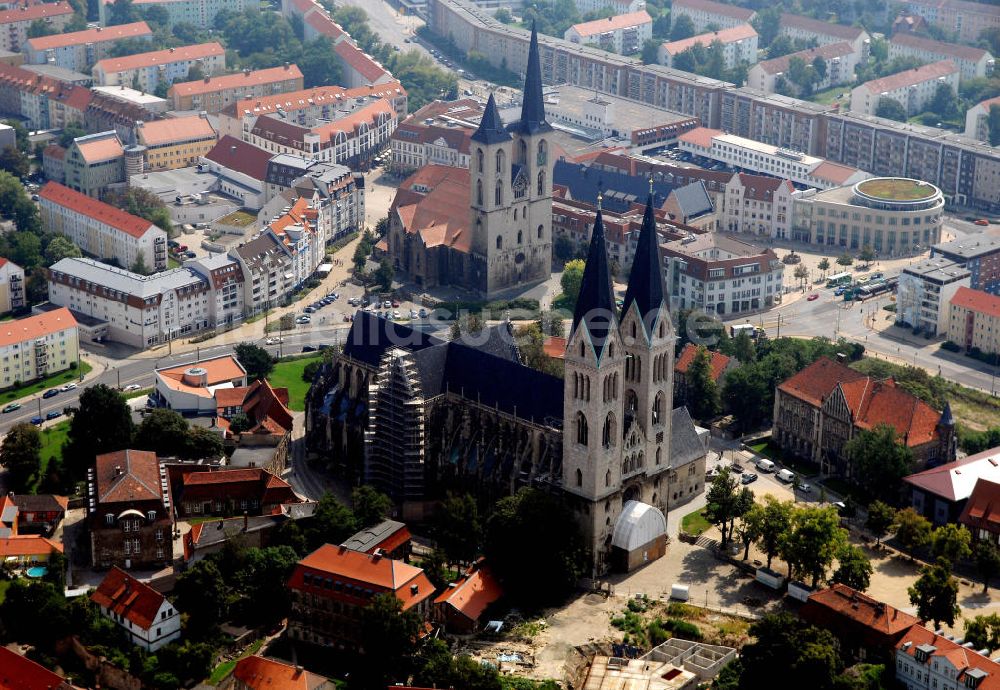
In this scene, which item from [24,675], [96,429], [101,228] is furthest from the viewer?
[101,228]

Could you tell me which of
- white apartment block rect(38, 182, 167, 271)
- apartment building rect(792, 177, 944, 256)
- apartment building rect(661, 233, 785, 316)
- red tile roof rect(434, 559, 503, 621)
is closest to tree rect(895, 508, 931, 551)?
red tile roof rect(434, 559, 503, 621)

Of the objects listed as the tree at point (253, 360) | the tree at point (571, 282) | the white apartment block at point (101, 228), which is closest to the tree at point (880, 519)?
the tree at point (571, 282)

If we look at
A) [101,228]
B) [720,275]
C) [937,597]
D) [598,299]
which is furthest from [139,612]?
[101,228]

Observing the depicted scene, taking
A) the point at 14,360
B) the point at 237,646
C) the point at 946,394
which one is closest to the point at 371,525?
the point at 237,646

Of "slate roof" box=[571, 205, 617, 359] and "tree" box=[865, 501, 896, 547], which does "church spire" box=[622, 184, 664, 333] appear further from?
"tree" box=[865, 501, 896, 547]

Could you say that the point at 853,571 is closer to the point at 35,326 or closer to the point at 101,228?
the point at 35,326

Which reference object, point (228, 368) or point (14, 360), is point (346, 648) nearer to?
point (228, 368)
